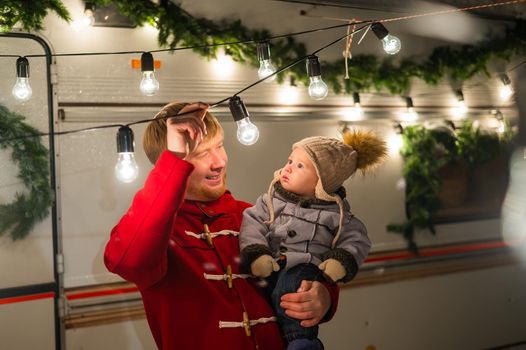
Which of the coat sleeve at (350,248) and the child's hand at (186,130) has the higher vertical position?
the child's hand at (186,130)

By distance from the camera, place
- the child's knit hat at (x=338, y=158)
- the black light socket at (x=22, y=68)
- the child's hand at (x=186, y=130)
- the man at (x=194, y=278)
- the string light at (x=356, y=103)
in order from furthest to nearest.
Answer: the string light at (x=356, y=103) → the black light socket at (x=22, y=68) → the child's knit hat at (x=338, y=158) → the child's hand at (x=186, y=130) → the man at (x=194, y=278)

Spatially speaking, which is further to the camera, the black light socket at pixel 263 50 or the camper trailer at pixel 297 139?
the camper trailer at pixel 297 139

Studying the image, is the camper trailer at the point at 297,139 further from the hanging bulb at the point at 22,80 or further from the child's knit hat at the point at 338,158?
the child's knit hat at the point at 338,158

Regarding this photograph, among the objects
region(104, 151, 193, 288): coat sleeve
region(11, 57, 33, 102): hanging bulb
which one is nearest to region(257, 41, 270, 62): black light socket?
region(104, 151, 193, 288): coat sleeve

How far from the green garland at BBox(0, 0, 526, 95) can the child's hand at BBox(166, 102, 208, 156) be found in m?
1.41

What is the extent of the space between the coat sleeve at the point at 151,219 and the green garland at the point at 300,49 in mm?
1835

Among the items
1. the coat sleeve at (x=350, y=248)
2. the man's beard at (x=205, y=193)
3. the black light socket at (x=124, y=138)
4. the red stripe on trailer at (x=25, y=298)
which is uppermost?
the black light socket at (x=124, y=138)

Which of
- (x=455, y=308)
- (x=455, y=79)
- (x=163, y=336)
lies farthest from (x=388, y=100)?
(x=163, y=336)

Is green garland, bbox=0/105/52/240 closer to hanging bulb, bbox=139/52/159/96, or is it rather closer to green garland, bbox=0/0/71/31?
green garland, bbox=0/0/71/31

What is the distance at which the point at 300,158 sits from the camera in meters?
3.24

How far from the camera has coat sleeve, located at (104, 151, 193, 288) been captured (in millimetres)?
2666

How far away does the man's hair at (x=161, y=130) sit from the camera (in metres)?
3.23

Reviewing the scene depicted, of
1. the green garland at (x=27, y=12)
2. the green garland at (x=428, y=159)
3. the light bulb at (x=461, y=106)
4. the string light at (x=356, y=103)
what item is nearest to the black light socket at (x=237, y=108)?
the green garland at (x=27, y=12)

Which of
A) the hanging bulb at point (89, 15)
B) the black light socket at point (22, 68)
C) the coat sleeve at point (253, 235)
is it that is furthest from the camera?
the hanging bulb at point (89, 15)
